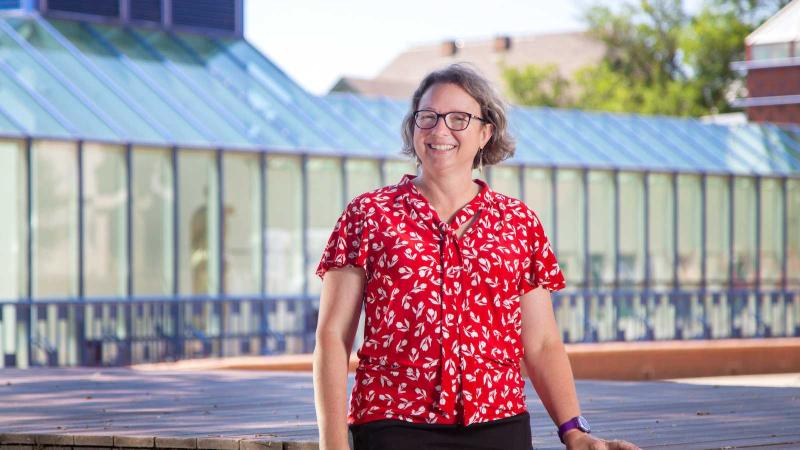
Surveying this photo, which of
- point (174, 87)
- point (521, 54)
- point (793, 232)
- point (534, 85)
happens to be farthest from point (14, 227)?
point (521, 54)

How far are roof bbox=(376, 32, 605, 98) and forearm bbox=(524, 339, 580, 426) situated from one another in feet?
217

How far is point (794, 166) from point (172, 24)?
1221 cm

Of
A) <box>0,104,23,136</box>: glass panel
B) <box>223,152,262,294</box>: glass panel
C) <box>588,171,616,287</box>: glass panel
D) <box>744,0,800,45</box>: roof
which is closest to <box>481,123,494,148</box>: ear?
<box>0,104,23,136</box>: glass panel

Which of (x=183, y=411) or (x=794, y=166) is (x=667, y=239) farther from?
(x=183, y=411)

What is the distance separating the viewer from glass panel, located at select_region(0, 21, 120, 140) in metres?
18.7

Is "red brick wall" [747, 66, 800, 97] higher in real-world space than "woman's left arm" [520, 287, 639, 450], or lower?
higher

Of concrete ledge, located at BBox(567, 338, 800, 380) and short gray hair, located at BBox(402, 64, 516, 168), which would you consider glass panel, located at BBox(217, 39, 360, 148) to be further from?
short gray hair, located at BBox(402, 64, 516, 168)

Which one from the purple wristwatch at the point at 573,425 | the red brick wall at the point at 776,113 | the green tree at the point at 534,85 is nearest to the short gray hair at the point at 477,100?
the purple wristwatch at the point at 573,425

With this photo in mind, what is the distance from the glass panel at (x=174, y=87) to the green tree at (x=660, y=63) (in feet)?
136

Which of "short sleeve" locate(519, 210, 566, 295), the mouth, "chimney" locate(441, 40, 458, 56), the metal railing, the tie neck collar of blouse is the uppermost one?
"chimney" locate(441, 40, 458, 56)

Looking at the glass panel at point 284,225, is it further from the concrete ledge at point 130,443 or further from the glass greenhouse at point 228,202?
the concrete ledge at point 130,443

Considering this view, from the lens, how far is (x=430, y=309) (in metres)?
3.95

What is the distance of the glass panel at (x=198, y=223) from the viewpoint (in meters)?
19.9

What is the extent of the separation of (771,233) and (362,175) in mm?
9446
